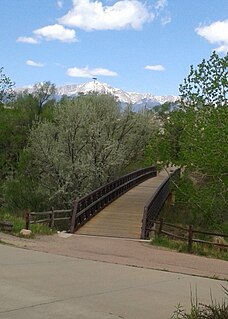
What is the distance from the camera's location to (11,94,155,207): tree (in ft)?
101

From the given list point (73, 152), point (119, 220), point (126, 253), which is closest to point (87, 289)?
point (126, 253)

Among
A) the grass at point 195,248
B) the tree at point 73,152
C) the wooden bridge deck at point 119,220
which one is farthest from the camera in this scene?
the tree at point 73,152

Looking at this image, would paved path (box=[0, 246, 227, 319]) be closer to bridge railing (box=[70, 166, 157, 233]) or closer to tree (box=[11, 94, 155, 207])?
bridge railing (box=[70, 166, 157, 233])

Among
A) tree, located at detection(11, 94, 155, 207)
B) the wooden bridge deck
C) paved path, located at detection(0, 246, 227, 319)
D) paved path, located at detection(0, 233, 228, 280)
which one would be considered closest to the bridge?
the wooden bridge deck

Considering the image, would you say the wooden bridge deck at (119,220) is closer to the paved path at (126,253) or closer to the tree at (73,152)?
the paved path at (126,253)

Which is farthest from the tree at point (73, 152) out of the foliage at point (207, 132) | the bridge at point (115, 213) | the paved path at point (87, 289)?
the paved path at point (87, 289)

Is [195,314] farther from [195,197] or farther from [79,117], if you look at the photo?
[79,117]

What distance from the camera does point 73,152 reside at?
31.7 meters

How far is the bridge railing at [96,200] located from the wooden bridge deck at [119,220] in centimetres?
26

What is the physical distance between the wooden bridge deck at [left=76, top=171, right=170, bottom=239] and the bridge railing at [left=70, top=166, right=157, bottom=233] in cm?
26

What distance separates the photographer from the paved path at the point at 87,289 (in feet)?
22.9

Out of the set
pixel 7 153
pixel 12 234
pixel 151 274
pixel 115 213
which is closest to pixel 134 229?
pixel 115 213

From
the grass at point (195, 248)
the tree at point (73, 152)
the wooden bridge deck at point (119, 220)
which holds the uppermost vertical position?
the tree at point (73, 152)

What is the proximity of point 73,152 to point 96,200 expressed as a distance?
6353 millimetres
